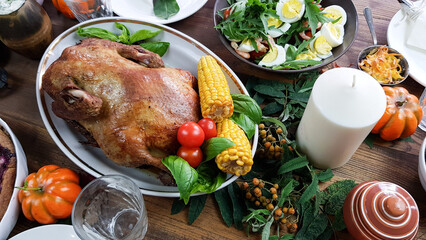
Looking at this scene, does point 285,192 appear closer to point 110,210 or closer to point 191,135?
point 191,135

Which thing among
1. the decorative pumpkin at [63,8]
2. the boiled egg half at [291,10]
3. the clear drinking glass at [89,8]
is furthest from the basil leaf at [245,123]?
the decorative pumpkin at [63,8]

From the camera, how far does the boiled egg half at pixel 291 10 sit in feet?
5.06

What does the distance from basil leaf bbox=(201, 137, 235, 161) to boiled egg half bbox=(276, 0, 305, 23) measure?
685 millimetres

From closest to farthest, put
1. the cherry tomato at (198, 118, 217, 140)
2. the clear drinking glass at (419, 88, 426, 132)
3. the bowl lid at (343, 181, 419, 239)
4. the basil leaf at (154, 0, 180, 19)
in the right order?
1. the bowl lid at (343, 181, 419, 239)
2. the cherry tomato at (198, 118, 217, 140)
3. the clear drinking glass at (419, 88, 426, 132)
4. the basil leaf at (154, 0, 180, 19)

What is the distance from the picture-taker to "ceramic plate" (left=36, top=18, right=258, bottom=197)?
4.26 feet

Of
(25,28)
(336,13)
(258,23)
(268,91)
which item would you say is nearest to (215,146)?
(268,91)

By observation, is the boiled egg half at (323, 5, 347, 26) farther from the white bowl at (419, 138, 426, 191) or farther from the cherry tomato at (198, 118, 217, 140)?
the cherry tomato at (198, 118, 217, 140)

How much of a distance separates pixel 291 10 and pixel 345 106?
2.08ft

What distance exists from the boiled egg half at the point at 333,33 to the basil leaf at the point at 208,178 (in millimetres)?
732

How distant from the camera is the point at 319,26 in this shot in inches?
62.6

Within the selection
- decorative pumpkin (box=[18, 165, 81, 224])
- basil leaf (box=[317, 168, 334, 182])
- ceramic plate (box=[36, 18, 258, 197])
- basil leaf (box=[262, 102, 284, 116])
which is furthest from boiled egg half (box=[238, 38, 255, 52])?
decorative pumpkin (box=[18, 165, 81, 224])

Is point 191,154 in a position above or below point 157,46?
below

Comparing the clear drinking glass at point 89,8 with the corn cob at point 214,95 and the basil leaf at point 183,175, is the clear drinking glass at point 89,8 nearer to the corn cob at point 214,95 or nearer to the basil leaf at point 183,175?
the corn cob at point 214,95

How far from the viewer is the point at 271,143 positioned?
4.41 ft
